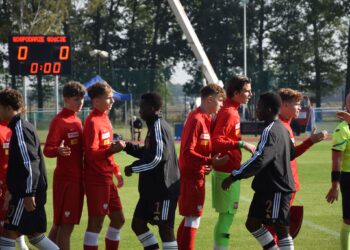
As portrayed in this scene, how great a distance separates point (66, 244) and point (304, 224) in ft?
15.3

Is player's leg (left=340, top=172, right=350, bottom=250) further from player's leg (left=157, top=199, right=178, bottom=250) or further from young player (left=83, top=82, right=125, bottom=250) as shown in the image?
young player (left=83, top=82, right=125, bottom=250)

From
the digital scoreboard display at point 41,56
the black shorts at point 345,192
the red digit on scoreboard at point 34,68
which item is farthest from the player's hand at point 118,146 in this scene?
the red digit on scoreboard at point 34,68

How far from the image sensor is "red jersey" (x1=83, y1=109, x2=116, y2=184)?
353 inches

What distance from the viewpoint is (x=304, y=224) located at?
12609 millimetres

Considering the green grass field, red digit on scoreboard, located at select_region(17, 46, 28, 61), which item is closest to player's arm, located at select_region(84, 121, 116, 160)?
the green grass field

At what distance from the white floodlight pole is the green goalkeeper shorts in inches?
875

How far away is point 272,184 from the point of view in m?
8.36

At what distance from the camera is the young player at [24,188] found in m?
8.01

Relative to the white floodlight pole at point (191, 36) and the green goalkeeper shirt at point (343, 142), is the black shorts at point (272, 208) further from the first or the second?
the white floodlight pole at point (191, 36)

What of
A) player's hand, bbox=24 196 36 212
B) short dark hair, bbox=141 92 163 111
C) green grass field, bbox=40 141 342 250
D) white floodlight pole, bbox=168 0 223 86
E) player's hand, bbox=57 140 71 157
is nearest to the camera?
player's hand, bbox=24 196 36 212

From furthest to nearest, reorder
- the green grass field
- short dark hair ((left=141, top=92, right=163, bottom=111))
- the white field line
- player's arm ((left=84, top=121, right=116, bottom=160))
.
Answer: the white field line, the green grass field, player's arm ((left=84, top=121, right=116, bottom=160)), short dark hair ((left=141, top=92, right=163, bottom=111))

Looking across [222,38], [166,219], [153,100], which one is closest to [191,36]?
[153,100]

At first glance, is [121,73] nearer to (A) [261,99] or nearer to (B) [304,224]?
(B) [304,224]

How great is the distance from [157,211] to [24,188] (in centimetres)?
137
